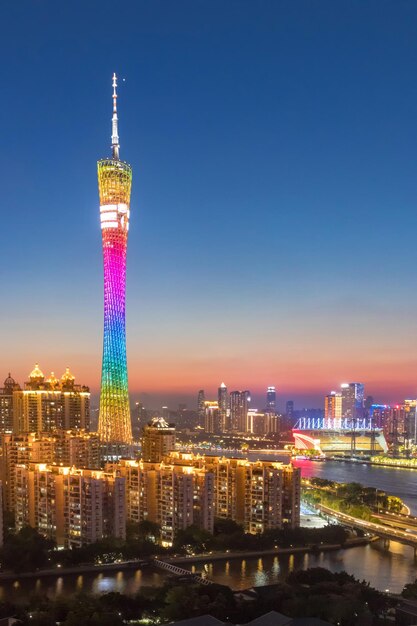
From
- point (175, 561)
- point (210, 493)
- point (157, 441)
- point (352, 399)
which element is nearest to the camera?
point (175, 561)

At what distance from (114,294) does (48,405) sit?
6172 mm

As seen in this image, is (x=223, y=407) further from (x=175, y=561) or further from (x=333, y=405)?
(x=175, y=561)

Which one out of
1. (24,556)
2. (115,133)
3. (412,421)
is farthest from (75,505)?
(412,421)

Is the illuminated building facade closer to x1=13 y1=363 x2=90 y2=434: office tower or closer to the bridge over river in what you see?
the bridge over river

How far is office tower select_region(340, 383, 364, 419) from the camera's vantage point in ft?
169

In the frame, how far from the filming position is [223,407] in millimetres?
50656

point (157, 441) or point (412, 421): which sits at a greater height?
point (157, 441)

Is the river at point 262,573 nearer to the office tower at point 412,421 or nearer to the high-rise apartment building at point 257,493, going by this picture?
the high-rise apartment building at point 257,493

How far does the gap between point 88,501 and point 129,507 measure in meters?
1.69

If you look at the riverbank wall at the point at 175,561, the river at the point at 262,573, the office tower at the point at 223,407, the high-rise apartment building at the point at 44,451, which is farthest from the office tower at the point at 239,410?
the riverbank wall at the point at 175,561

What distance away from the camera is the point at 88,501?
1107 cm

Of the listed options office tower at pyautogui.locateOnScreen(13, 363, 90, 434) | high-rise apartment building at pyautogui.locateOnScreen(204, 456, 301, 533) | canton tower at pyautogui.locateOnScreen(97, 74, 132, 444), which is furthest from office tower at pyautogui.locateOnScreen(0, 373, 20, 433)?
high-rise apartment building at pyautogui.locateOnScreen(204, 456, 301, 533)

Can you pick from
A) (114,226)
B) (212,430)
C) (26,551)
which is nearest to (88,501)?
(26,551)

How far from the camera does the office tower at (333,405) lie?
51500 millimetres
